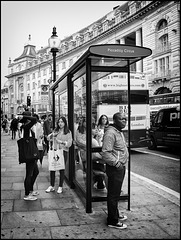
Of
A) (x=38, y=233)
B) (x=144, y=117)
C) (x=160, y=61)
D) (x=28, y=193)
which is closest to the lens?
(x=38, y=233)

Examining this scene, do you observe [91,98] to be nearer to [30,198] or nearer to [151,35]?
[30,198]

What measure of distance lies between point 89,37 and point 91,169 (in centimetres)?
5787

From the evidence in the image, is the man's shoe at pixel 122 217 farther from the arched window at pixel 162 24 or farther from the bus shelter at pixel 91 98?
the arched window at pixel 162 24

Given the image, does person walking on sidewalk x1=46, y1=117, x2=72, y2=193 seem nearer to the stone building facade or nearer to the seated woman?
the seated woman

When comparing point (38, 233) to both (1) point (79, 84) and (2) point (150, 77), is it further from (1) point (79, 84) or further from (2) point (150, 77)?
(2) point (150, 77)

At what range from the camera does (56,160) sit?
608 cm

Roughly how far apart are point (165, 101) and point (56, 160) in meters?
17.6

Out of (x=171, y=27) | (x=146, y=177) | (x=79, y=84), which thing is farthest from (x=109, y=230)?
(x=171, y=27)

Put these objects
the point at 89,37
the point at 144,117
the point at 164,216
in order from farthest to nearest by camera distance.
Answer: the point at 89,37
the point at 144,117
the point at 164,216

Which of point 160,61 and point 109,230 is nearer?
point 109,230

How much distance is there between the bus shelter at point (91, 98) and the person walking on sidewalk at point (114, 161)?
65 cm

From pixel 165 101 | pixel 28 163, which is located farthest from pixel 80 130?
pixel 165 101

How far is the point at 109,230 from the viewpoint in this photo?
13.2 feet

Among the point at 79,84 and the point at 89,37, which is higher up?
the point at 89,37
